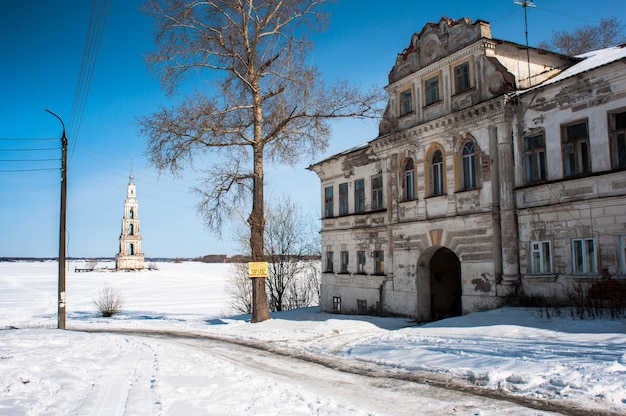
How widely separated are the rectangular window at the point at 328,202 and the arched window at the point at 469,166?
1045 cm

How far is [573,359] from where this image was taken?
9227mm

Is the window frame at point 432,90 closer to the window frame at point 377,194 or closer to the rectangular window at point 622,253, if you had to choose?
the window frame at point 377,194

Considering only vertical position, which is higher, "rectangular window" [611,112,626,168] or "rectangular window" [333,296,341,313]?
"rectangular window" [611,112,626,168]

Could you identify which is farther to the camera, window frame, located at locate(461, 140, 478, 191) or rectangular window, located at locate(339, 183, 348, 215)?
rectangular window, located at locate(339, 183, 348, 215)

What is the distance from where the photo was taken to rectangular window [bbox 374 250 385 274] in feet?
79.1

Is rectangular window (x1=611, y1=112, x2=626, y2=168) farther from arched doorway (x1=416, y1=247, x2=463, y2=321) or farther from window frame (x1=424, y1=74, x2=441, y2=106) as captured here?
arched doorway (x1=416, y1=247, x2=463, y2=321)

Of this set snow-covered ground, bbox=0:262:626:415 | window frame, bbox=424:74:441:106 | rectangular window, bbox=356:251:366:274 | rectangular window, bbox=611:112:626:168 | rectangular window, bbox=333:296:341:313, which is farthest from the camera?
rectangular window, bbox=333:296:341:313

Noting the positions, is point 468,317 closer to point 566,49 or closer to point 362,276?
point 362,276

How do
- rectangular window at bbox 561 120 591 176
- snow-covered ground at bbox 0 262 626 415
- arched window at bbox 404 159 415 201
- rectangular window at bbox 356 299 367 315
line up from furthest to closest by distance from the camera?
rectangular window at bbox 356 299 367 315
arched window at bbox 404 159 415 201
rectangular window at bbox 561 120 591 176
snow-covered ground at bbox 0 262 626 415

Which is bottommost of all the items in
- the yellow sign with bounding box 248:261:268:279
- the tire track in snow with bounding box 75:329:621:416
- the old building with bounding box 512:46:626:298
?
the tire track in snow with bounding box 75:329:621:416

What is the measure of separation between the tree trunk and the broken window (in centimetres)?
710

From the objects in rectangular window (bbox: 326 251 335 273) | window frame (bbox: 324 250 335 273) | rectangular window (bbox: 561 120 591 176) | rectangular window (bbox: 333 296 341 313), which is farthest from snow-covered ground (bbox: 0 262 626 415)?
rectangular window (bbox: 326 251 335 273)

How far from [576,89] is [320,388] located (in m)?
12.5

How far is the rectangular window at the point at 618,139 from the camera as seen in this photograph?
1445 cm
